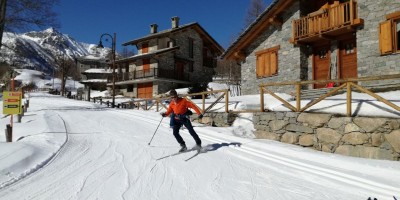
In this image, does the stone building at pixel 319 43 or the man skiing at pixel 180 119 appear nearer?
the man skiing at pixel 180 119

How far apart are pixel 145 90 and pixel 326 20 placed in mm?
25013

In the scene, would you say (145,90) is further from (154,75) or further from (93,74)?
(93,74)

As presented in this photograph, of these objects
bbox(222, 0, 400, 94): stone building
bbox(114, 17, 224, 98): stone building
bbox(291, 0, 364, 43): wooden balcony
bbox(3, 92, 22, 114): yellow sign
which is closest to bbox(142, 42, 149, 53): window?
bbox(114, 17, 224, 98): stone building

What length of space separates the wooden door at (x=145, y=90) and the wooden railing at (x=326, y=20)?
72.2ft

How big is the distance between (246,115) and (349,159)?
5.24m

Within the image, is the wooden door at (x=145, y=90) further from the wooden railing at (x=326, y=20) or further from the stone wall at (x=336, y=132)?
the stone wall at (x=336, y=132)

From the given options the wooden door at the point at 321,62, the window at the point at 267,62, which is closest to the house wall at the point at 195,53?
the window at the point at 267,62

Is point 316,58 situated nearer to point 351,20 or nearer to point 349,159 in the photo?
point 351,20

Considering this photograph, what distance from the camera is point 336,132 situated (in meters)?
7.23

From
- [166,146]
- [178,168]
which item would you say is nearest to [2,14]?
[166,146]

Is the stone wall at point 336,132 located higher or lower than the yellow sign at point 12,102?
lower

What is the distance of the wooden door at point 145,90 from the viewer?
3519cm

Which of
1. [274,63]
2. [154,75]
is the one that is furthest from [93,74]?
[274,63]

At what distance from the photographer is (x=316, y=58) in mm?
16172
